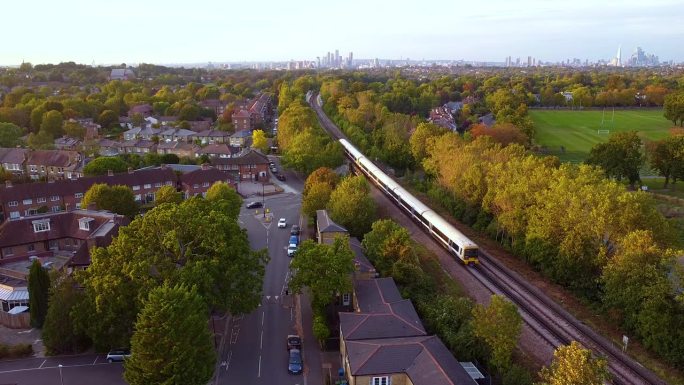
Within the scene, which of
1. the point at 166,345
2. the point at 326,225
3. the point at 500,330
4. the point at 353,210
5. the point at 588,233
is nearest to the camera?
the point at 166,345

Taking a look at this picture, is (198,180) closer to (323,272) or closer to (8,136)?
(323,272)

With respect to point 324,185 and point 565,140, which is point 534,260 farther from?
point 565,140

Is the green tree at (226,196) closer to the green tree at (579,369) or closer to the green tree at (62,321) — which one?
the green tree at (62,321)

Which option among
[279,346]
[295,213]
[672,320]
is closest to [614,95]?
[295,213]

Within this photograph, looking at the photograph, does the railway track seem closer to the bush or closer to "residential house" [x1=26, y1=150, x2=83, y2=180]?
the bush

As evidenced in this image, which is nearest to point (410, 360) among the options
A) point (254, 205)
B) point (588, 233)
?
point (588, 233)

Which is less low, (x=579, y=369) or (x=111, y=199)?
(x=111, y=199)

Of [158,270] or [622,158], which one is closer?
[158,270]

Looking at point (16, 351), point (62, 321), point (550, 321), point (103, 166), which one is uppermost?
point (103, 166)

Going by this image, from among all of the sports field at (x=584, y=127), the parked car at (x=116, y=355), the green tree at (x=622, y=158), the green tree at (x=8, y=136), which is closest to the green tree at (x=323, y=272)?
the parked car at (x=116, y=355)
